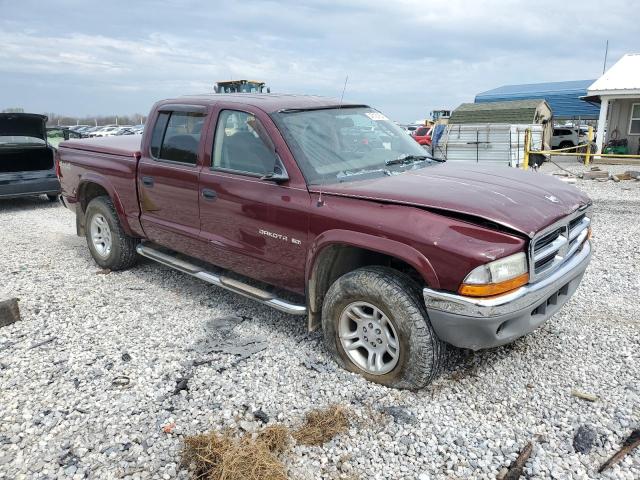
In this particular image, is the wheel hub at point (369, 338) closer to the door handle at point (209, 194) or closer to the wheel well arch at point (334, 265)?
the wheel well arch at point (334, 265)

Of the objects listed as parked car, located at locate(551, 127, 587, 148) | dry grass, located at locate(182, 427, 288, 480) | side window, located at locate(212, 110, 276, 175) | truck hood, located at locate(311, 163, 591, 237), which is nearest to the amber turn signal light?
truck hood, located at locate(311, 163, 591, 237)

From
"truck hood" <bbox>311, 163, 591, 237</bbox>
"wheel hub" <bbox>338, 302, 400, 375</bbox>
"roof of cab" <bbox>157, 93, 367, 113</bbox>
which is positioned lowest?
"wheel hub" <bbox>338, 302, 400, 375</bbox>

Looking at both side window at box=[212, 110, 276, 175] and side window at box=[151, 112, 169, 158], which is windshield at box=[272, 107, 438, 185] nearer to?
side window at box=[212, 110, 276, 175]

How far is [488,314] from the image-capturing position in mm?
2713

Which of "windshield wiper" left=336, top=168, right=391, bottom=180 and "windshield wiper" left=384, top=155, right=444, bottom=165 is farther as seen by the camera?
"windshield wiper" left=384, top=155, right=444, bottom=165

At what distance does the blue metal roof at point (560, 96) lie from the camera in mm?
31312

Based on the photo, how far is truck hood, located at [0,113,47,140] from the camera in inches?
376

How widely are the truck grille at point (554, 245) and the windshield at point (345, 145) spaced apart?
1.21 metres

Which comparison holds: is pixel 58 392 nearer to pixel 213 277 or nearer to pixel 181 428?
pixel 181 428

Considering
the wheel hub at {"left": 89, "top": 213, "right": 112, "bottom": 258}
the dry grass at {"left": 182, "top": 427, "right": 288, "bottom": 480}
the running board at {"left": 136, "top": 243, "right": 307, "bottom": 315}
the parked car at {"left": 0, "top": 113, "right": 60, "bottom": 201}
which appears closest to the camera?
the dry grass at {"left": 182, "top": 427, "right": 288, "bottom": 480}

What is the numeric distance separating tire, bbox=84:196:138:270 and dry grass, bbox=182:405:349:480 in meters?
3.31

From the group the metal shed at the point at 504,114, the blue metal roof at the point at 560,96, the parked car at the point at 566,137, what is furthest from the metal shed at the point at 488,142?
the blue metal roof at the point at 560,96

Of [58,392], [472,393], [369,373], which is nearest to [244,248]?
[369,373]

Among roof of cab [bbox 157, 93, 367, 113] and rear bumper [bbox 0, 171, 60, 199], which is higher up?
roof of cab [bbox 157, 93, 367, 113]
